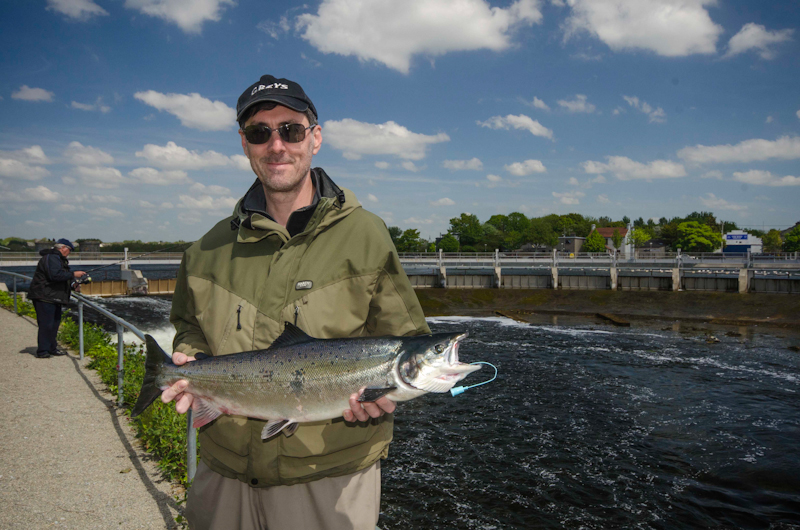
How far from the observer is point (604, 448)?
41.7ft

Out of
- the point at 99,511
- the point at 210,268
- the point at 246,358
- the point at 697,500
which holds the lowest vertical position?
the point at 697,500

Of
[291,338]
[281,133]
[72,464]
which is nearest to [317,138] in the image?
[281,133]

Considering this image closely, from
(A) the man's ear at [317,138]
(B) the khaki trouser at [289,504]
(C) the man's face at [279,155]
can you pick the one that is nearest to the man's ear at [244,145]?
(C) the man's face at [279,155]

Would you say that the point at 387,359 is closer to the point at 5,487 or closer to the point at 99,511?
the point at 99,511

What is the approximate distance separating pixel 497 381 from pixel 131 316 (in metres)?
25.4

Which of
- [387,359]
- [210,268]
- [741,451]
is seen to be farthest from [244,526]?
[741,451]

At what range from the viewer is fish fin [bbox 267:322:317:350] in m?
2.61

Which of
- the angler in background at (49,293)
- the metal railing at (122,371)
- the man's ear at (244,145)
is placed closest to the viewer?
the man's ear at (244,145)

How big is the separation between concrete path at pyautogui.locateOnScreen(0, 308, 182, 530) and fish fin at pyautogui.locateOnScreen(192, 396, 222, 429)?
3.13 metres

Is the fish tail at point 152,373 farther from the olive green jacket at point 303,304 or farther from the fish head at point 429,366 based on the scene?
the fish head at point 429,366

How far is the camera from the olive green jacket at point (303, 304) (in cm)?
258

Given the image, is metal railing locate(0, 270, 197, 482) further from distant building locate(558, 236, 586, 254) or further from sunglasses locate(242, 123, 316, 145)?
distant building locate(558, 236, 586, 254)

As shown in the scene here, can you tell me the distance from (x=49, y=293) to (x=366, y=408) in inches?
501

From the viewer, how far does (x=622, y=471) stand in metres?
11.5
